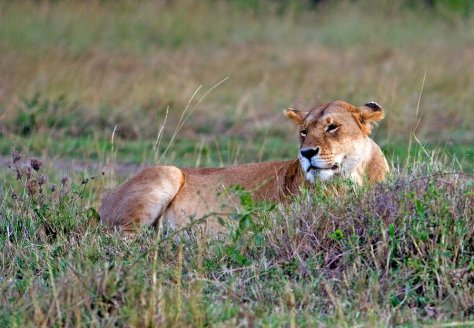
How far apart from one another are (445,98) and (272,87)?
6.60 feet

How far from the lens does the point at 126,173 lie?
8703mm

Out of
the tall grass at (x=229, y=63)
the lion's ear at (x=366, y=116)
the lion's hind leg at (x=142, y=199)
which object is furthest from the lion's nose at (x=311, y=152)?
the tall grass at (x=229, y=63)

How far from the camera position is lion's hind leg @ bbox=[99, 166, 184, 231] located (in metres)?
6.40

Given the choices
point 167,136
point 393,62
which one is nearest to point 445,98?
point 393,62

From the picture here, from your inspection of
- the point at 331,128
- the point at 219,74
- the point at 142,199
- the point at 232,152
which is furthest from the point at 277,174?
the point at 219,74

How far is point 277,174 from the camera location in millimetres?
6566

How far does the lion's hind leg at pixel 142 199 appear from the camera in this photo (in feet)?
21.0

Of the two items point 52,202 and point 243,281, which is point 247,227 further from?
point 52,202

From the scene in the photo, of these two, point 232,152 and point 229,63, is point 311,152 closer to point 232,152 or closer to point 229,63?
point 232,152

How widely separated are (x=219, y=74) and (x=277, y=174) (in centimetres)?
659

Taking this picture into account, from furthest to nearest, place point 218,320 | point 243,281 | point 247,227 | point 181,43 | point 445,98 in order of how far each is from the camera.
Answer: point 181,43 → point 445,98 → point 247,227 → point 243,281 → point 218,320

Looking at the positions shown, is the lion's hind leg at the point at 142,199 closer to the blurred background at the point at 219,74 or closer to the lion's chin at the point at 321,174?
the blurred background at the point at 219,74

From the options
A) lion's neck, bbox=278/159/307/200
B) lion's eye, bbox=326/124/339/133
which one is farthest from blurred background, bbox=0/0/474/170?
lion's eye, bbox=326/124/339/133

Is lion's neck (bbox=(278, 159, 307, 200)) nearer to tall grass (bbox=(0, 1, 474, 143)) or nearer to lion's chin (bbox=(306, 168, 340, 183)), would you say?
lion's chin (bbox=(306, 168, 340, 183))
